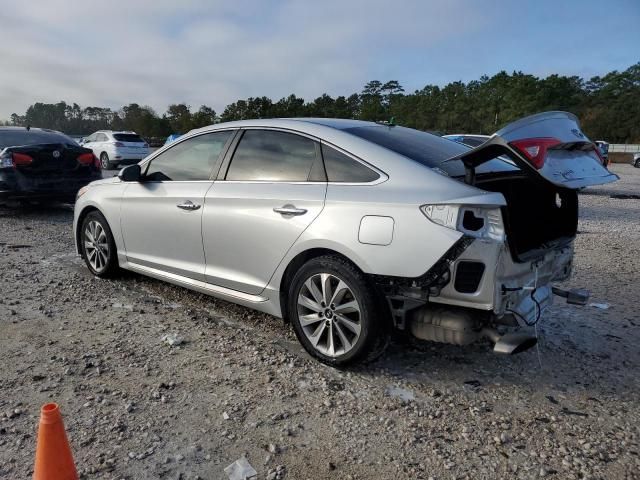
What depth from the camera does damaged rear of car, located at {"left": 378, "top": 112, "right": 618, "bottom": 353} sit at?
281 cm

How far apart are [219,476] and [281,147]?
7.48 ft

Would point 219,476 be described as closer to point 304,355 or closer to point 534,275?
point 304,355

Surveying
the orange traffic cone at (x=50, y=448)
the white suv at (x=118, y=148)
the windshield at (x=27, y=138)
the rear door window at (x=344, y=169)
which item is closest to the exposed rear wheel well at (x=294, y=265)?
the rear door window at (x=344, y=169)

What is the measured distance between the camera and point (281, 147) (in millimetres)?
3777

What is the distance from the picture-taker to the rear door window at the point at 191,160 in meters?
4.19

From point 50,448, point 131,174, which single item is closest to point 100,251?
point 131,174

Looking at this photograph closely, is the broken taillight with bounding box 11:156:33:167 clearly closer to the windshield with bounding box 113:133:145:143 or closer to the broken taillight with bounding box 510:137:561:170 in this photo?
the broken taillight with bounding box 510:137:561:170

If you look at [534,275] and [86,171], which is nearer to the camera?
[534,275]

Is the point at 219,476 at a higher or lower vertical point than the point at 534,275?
lower

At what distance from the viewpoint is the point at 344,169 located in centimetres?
335

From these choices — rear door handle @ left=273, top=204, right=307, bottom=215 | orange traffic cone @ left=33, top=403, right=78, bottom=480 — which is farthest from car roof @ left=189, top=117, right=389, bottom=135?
orange traffic cone @ left=33, top=403, right=78, bottom=480

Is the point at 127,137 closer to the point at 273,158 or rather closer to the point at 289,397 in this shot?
the point at 273,158

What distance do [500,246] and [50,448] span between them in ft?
7.67

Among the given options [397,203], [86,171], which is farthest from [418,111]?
[397,203]
